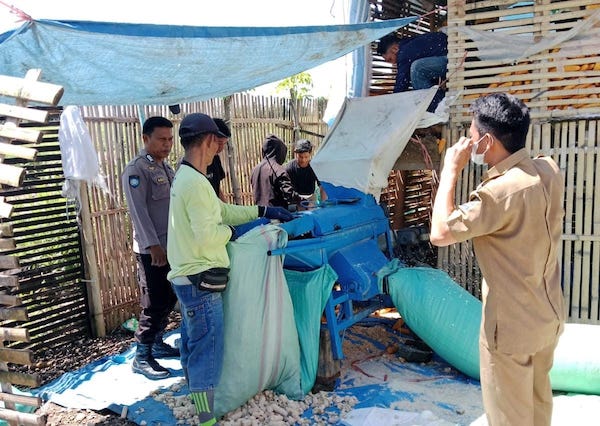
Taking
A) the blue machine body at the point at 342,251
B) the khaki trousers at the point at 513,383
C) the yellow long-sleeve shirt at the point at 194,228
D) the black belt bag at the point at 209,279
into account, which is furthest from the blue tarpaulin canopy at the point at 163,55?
the khaki trousers at the point at 513,383

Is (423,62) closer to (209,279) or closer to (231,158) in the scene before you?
(231,158)

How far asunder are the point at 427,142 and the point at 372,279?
1.70m

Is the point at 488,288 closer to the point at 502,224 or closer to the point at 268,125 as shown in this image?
the point at 502,224

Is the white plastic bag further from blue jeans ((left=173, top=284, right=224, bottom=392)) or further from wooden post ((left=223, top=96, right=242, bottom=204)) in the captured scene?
wooden post ((left=223, top=96, right=242, bottom=204))

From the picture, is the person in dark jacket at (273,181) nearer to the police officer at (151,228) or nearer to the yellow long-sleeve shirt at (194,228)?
the police officer at (151,228)

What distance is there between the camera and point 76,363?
441 centimetres

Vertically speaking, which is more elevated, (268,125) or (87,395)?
(268,125)

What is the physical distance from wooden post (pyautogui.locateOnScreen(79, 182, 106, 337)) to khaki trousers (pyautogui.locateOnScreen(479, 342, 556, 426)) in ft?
12.3

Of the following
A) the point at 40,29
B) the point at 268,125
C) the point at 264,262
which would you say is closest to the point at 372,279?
the point at 264,262

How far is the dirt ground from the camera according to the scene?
3514 millimetres

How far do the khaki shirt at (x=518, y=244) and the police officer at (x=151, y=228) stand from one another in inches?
94.6

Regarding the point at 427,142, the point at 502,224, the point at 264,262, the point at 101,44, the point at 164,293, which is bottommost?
the point at 164,293

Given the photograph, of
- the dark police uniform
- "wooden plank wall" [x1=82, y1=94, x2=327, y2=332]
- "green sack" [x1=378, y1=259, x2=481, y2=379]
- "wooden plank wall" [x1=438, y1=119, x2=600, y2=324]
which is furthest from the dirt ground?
"wooden plank wall" [x1=438, y1=119, x2=600, y2=324]

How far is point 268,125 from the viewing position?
776 cm
